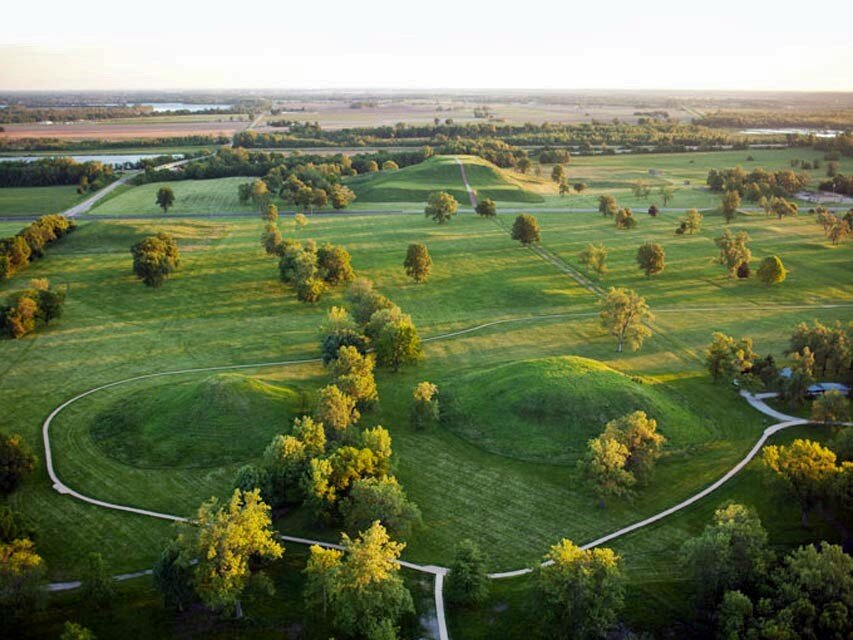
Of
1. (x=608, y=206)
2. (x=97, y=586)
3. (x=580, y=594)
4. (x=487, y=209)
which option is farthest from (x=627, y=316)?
(x=608, y=206)

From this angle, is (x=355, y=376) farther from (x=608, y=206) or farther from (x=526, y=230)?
(x=608, y=206)

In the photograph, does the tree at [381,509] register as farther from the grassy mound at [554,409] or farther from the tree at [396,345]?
the tree at [396,345]

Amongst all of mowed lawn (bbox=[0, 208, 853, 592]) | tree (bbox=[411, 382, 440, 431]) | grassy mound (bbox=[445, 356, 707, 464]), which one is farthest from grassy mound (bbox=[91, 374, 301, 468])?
grassy mound (bbox=[445, 356, 707, 464])

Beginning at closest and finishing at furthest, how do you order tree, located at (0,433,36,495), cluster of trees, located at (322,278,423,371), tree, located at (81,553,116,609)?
1. tree, located at (81,553,116,609)
2. tree, located at (0,433,36,495)
3. cluster of trees, located at (322,278,423,371)

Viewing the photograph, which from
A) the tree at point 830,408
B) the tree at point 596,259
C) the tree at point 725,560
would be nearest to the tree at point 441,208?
the tree at point 596,259

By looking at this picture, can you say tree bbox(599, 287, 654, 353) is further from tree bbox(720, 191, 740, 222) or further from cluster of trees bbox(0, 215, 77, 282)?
cluster of trees bbox(0, 215, 77, 282)

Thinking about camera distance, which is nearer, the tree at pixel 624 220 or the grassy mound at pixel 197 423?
the grassy mound at pixel 197 423
